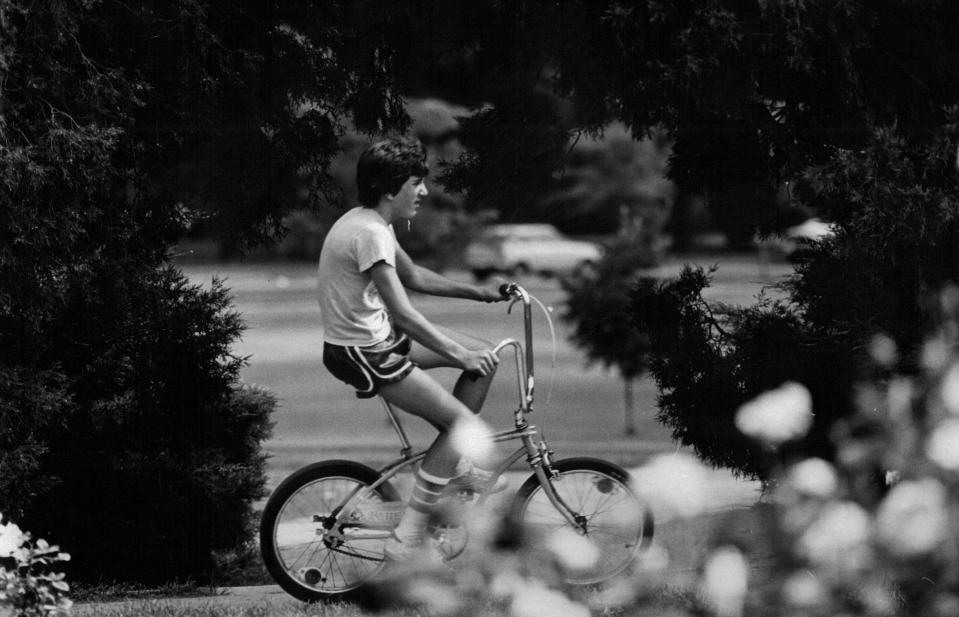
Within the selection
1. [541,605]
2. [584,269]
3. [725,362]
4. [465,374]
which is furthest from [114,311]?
[584,269]

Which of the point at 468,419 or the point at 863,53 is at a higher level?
the point at 863,53

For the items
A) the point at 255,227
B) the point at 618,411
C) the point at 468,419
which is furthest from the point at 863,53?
the point at 618,411

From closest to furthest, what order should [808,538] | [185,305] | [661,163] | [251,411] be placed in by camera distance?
[808,538] → [185,305] → [251,411] → [661,163]

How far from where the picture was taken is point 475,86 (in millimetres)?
5906

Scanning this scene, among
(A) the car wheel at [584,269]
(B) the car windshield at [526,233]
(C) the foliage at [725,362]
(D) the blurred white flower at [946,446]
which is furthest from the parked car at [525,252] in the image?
(D) the blurred white flower at [946,446]

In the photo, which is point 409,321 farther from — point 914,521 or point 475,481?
point 914,521

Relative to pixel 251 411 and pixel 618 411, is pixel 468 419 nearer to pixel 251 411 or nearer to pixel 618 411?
pixel 251 411

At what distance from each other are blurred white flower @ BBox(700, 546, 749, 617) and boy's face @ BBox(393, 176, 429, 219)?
6.89 feet

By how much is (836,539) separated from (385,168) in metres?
2.32

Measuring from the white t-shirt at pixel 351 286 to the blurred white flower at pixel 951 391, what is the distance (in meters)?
2.07

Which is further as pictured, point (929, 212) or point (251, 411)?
point (251, 411)

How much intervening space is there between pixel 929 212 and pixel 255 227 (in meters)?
2.84

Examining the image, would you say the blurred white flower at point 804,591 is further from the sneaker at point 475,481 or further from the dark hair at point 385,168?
the dark hair at point 385,168

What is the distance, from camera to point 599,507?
5.07 metres
